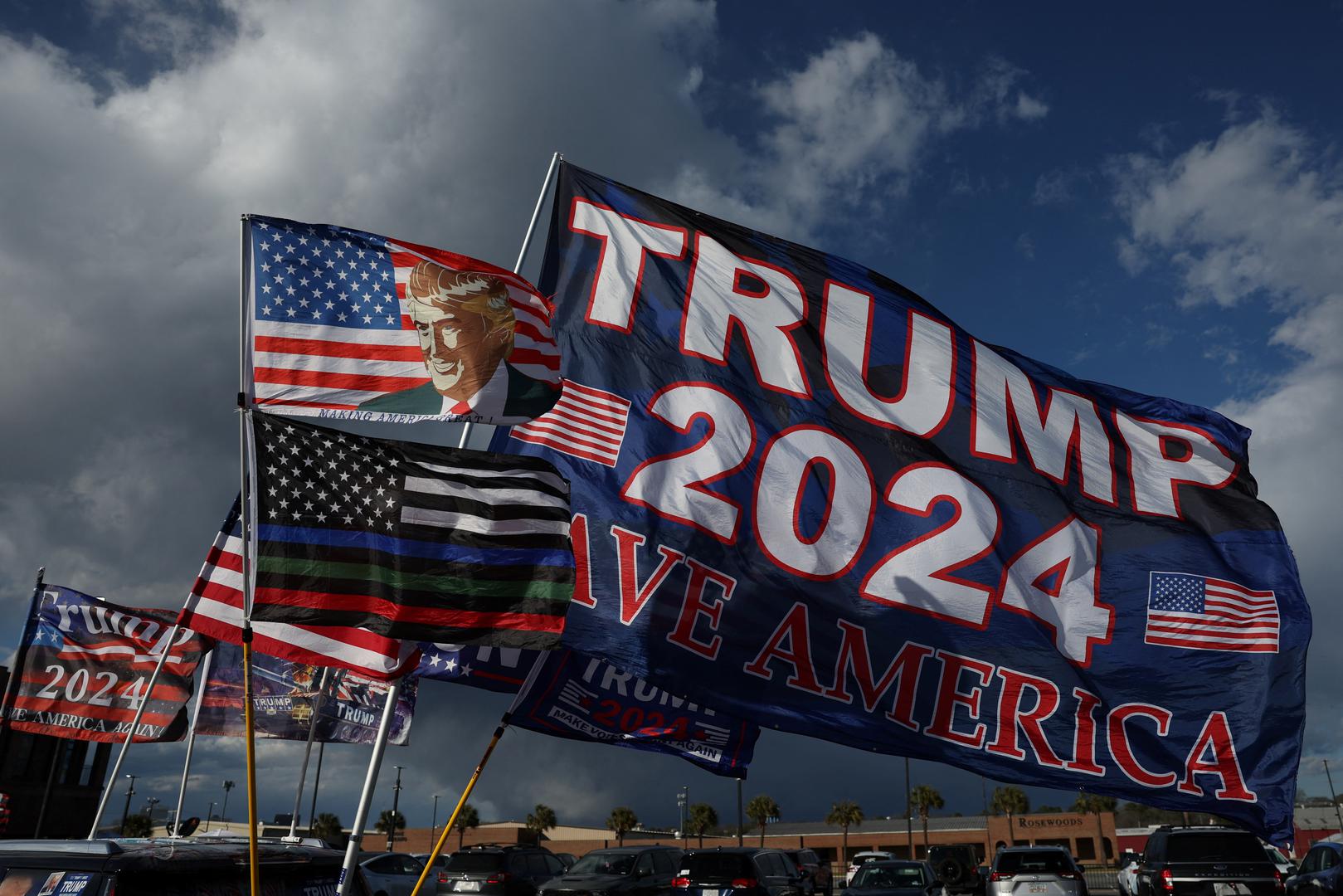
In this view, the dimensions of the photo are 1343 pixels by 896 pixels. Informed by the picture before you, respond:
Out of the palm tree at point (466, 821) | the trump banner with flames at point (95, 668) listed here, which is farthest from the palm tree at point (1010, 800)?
the trump banner with flames at point (95, 668)

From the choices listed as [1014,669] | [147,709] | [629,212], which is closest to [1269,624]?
[1014,669]

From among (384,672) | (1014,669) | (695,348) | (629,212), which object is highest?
(629,212)

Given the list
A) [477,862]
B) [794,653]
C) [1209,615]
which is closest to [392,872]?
[477,862]

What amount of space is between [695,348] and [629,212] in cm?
167

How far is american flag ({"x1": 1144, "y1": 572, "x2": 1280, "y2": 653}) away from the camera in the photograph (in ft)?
24.4

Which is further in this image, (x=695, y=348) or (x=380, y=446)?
(x=695, y=348)

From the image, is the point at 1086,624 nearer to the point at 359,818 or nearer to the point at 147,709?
the point at 359,818

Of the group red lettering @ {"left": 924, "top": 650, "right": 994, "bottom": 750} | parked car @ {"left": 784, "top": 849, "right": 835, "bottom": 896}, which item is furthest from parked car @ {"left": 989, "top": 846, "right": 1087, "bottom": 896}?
red lettering @ {"left": 924, "top": 650, "right": 994, "bottom": 750}

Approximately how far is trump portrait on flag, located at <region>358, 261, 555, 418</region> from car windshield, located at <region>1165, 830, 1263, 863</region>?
16259mm

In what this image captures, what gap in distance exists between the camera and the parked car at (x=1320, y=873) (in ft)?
49.9

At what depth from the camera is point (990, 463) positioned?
8141mm

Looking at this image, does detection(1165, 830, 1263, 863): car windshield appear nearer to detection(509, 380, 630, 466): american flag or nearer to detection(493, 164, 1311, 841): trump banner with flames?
detection(493, 164, 1311, 841): trump banner with flames

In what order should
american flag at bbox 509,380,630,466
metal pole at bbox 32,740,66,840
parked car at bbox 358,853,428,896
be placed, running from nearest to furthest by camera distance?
american flag at bbox 509,380,630,466 → metal pole at bbox 32,740,66,840 → parked car at bbox 358,853,428,896

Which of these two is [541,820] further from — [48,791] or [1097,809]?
[48,791]
